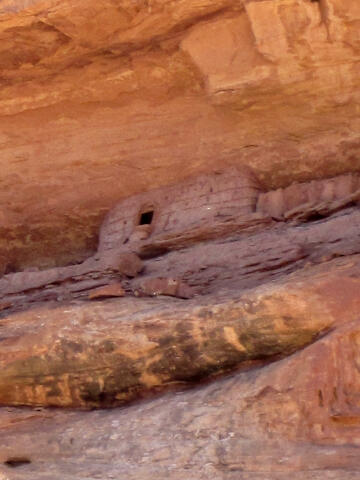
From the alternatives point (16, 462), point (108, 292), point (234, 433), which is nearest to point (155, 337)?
point (108, 292)

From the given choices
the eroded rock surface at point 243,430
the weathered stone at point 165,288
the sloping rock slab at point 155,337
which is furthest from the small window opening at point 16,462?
the weathered stone at point 165,288

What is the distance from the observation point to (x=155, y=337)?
5.79 m

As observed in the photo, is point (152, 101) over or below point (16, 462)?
over

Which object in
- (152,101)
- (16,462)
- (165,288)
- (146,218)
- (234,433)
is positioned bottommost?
(16,462)

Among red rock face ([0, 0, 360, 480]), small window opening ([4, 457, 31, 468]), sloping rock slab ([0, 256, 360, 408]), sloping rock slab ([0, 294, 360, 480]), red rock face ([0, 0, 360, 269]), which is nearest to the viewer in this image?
sloping rock slab ([0, 294, 360, 480])

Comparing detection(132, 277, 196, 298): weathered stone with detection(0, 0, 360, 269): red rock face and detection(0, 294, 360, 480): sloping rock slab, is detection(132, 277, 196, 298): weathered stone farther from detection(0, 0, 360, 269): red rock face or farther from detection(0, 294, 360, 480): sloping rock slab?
detection(0, 0, 360, 269): red rock face

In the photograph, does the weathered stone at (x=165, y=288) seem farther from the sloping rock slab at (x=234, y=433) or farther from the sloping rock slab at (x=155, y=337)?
the sloping rock slab at (x=234, y=433)

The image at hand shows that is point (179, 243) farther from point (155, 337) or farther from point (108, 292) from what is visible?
point (155, 337)

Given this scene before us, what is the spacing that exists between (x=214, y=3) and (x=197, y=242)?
1.81 metres

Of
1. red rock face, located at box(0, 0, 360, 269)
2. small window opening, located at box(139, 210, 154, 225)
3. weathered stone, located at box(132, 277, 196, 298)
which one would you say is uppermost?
red rock face, located at box(0, 0, 360, 269)

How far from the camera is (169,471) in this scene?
200 inches

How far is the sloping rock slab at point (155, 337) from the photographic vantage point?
540cm

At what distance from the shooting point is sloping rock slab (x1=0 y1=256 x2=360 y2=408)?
5.40 metres

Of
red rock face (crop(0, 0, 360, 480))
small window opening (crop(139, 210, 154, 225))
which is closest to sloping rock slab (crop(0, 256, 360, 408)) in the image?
red rock face (crop(0, 0, 360, 480))
